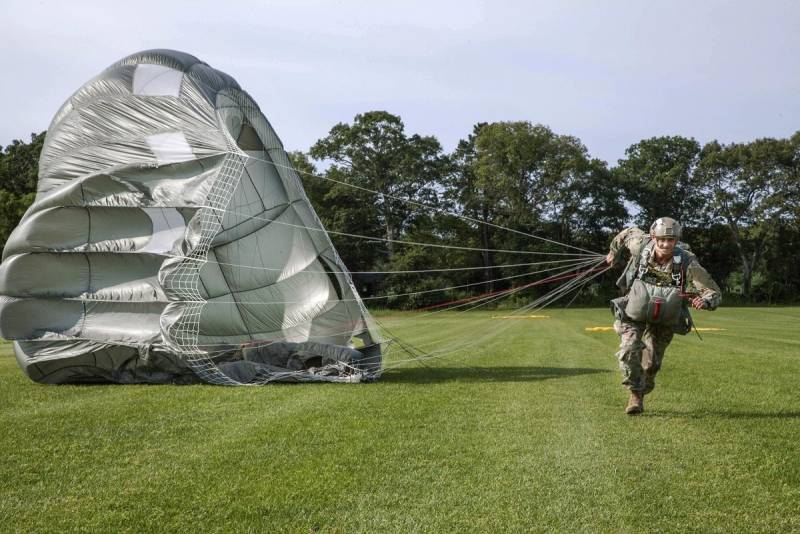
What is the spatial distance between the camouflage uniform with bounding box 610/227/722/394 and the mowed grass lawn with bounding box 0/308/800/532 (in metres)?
→ 0.41

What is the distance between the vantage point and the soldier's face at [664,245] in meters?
7.98

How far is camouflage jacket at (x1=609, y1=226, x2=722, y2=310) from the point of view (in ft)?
25.6

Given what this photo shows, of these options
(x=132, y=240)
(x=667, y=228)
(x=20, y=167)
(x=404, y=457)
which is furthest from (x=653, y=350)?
(x=20, y=167)

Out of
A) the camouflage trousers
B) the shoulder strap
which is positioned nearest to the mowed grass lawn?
the camouflage trousers

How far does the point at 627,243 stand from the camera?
856 cm

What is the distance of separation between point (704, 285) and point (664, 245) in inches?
23.6

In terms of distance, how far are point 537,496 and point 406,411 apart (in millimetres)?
3411

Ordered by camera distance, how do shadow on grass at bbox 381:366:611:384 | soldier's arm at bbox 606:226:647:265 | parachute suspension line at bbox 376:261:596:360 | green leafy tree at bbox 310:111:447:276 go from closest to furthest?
soldier's arm at bbox 606:226:647:265, parachute suspension line at bbox 376:261:596:360, shadow on grass at bbox 381:366:611:384, green leafy tree at bbox 310:111:447:276

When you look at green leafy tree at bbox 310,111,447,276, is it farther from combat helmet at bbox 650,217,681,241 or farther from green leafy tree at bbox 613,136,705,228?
combat helmet at bbox 650,217,681,241

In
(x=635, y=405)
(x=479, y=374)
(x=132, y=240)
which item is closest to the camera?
(x=635, y=405)

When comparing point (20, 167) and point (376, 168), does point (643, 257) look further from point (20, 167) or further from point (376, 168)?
point (20, 167)

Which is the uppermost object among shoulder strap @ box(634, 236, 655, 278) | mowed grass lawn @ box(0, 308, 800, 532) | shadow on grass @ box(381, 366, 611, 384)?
shoulder strap @ box(634, 236, 655, 278)

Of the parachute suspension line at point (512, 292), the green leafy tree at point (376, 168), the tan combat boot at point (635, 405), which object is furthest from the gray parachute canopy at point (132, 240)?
the green leafy tree at point (376, 168)

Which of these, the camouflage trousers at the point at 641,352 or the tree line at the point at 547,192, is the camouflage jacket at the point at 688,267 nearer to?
the camouflage trousers at the point at 641,352
